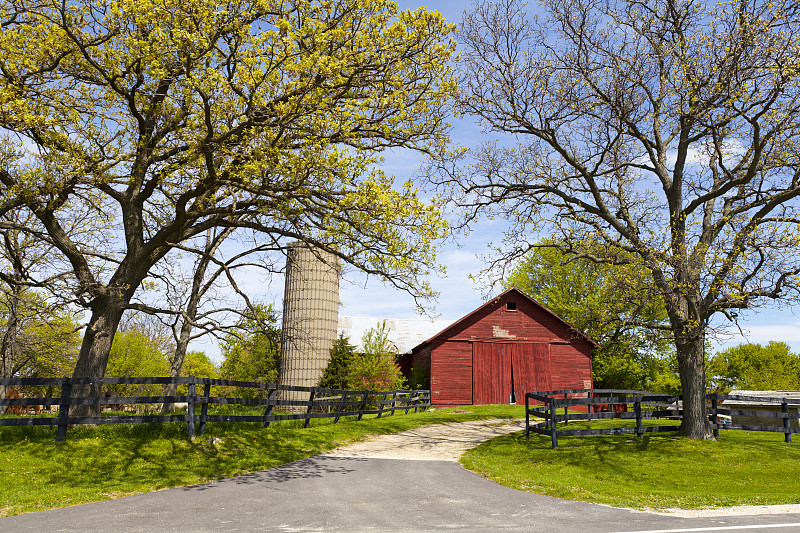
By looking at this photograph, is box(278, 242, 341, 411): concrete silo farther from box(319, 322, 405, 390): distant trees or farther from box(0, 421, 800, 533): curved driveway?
box(0, 421, 800, 533): curved driveway

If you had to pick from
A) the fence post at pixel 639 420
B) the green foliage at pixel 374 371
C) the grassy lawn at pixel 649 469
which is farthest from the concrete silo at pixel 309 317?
the fence post at pixel 639 420

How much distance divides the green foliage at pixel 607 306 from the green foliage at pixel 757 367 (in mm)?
25830

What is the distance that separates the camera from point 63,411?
40.3 feet

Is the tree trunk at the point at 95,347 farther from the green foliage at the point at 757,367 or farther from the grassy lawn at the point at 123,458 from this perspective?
the green foliage at the point at 757,367

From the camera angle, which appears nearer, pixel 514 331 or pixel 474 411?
pixel 474 411

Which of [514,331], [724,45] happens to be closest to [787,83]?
[724,45]

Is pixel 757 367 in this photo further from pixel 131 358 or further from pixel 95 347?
pixel 95 347

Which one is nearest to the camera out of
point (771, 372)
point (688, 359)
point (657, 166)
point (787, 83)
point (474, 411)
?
point (787, 83)

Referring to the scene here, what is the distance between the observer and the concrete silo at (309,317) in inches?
1225

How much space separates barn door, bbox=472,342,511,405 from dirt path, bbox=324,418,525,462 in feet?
33.7

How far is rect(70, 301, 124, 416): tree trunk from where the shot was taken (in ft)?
45.8

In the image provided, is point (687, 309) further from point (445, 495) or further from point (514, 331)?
point (514, 331)

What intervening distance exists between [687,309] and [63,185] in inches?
690

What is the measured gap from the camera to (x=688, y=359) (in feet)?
52.9
